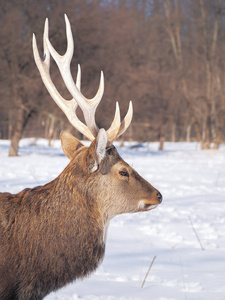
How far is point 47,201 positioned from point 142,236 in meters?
2.88

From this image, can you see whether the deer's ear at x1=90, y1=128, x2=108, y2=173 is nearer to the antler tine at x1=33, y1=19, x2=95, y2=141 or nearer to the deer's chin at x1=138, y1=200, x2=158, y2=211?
the antler tine at x1=33, y1=19, x2=95, y2=141

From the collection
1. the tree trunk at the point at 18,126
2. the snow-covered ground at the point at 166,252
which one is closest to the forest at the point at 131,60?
the tree trunk at the point at 18,126

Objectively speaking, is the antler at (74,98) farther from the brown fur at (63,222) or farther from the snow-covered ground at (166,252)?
the snow-covered ground at (166,252)

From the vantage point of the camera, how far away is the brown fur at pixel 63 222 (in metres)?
2.36

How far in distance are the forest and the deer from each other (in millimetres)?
13176

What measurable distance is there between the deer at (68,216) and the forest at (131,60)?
43.2 ft

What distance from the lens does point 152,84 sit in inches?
838

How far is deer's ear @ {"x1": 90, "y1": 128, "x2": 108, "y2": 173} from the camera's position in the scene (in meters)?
2.50

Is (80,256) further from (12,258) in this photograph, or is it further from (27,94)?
(27,94)

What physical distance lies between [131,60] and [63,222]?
19.7m

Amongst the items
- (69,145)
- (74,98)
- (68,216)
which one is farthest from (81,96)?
(68,216)

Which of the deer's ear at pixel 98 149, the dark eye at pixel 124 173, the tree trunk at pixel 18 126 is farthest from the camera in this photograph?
the tree trunk at pixel 18 126

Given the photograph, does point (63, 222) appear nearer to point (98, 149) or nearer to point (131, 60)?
point (98, 149)

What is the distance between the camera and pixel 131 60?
2142 centimetres
